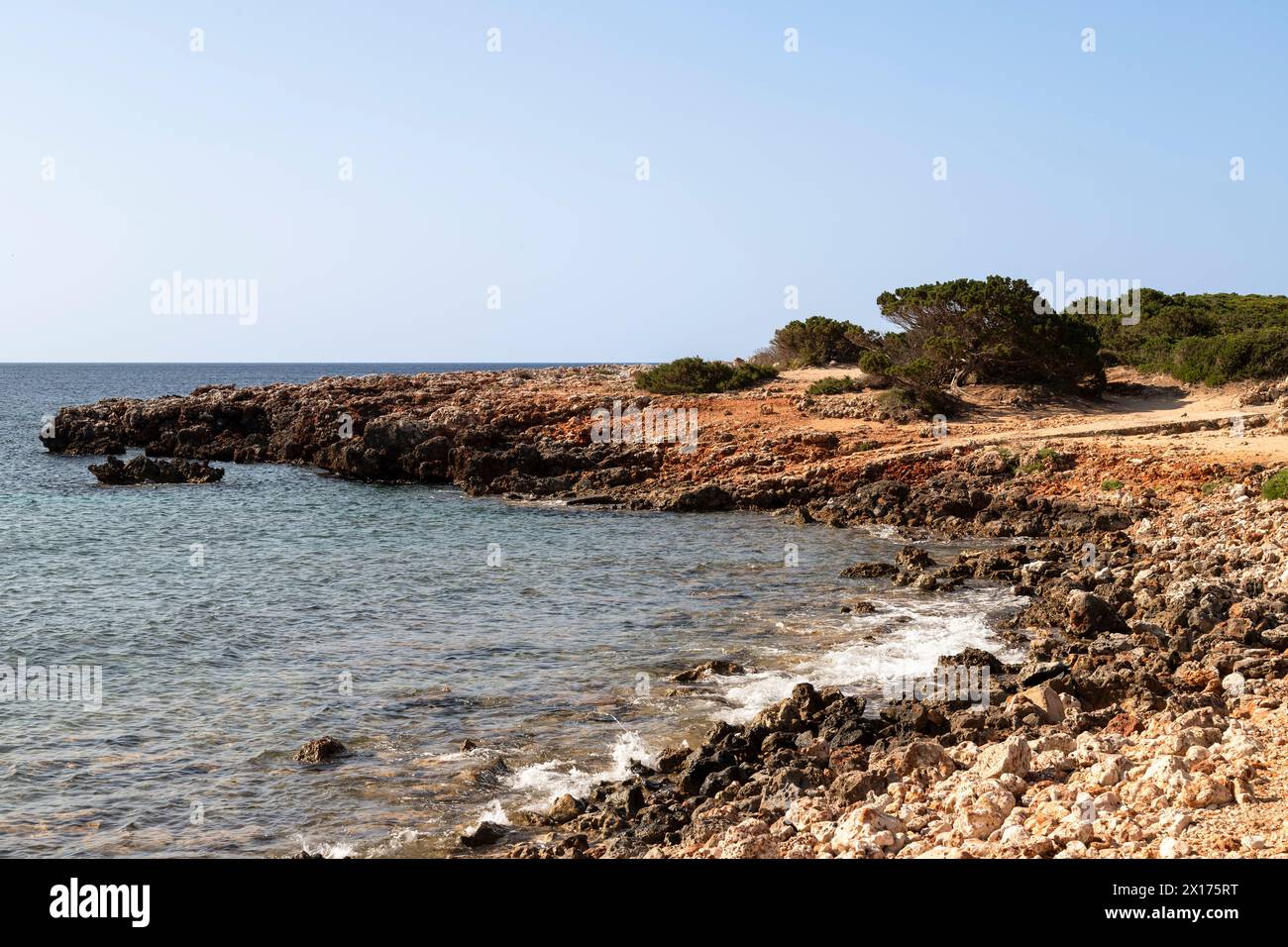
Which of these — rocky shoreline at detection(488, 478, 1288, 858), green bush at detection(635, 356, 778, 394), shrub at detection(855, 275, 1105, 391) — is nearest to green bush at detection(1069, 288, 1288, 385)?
shrub at detection(855, 275, 1105, 391)

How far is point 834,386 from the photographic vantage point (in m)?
45.4

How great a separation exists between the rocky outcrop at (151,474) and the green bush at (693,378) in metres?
18.7

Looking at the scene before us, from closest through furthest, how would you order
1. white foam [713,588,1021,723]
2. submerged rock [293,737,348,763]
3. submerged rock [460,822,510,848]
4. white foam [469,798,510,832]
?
submerged rock [460,822,510,848]
white foam [469,798,510,832]
submerged rock [293,737,348,763]
white foam [713,588,1021,723]

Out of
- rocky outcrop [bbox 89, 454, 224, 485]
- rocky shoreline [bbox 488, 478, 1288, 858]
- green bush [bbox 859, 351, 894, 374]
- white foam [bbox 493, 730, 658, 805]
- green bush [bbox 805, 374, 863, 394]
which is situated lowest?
white foam [bbox 493, 730, 658, 805]

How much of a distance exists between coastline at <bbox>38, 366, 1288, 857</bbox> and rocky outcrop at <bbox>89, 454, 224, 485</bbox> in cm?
507

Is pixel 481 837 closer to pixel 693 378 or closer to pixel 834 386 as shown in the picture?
pixel 834 386

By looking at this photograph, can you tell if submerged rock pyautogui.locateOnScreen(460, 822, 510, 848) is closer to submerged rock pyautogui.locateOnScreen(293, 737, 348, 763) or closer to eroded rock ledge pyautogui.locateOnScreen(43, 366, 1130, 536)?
submerged rock pyautogui.locateOnScreen(293, 737, 348, 763)

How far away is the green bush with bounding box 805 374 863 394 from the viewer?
148ft

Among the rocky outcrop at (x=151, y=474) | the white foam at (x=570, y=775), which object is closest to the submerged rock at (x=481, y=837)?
the white foam at (x=570, y=775)

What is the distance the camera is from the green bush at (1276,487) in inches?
958

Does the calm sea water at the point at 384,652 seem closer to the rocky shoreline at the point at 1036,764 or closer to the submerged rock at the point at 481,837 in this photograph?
the submerged rock at the point at 481,837
